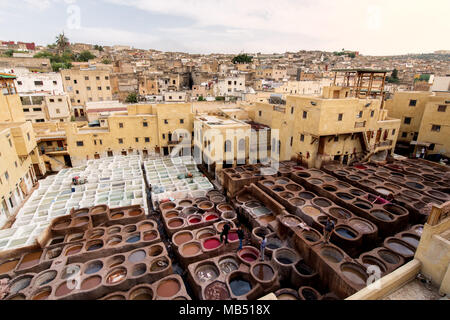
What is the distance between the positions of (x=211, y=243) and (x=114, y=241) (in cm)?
600

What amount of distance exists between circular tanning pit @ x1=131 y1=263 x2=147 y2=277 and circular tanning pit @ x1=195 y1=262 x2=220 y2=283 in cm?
274

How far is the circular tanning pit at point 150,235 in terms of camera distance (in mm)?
14956

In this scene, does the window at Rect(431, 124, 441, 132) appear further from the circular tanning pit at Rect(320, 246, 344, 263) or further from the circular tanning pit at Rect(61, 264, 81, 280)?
the circular tanning pit at Rect(61, 264, 81, 280)

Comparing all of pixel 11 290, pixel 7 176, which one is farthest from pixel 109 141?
pixel 11 290

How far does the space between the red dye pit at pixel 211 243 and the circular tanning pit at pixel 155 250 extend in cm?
258

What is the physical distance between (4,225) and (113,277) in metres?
11.7

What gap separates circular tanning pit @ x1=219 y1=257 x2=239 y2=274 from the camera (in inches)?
508

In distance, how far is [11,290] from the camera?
452 inches

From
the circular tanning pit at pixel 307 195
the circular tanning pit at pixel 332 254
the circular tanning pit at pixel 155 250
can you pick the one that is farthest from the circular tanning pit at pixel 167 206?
the circular tanning pit at pixel 332 254

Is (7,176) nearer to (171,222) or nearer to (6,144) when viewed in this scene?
(6,144)

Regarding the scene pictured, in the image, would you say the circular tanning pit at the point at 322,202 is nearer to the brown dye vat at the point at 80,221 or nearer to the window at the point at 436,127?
the brown dye vat at the point at 80,221

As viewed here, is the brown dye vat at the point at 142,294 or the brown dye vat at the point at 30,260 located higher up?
the brown dye vat at the point at 30,260

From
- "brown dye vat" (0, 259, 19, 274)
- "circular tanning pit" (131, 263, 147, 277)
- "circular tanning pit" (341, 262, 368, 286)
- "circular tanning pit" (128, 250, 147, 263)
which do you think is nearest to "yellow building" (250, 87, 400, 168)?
"circular tanning pit" (341, 262, 368, 286)
